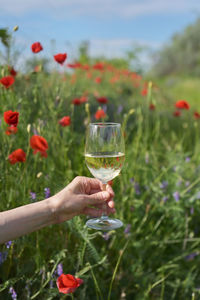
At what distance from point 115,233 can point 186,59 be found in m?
17.9

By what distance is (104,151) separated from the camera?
1647 mm

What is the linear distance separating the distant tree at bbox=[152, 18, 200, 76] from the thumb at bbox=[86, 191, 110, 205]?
1820 cm

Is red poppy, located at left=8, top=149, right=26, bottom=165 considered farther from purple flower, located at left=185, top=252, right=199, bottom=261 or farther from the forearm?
purple flower, located at left=185, top=252, right=199, bottom=261

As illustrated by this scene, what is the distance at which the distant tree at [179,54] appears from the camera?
19109 mm

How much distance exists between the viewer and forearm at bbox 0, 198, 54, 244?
1407 millimetres

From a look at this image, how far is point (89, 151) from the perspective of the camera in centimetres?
165

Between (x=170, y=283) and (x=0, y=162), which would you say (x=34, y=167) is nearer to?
(x=0, y=162)

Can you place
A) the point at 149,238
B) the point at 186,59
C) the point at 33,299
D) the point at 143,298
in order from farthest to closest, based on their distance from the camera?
1. the point at 186,59
2. the point at 149,238
3. the point at 143,298
4. the point at 33,299

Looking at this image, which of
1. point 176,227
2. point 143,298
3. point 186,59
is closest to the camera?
point 143,298

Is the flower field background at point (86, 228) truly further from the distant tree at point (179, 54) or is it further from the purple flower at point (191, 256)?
the distant tree at point (179, 54)

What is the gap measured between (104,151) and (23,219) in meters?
0.45

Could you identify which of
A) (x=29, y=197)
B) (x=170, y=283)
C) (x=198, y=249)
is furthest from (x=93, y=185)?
(x=198, y=249)

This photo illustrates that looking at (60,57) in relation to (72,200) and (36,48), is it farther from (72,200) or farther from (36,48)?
(72,200)

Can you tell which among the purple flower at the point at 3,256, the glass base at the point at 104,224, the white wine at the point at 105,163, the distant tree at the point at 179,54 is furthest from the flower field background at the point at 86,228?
the distant tree at the point at 179,54
